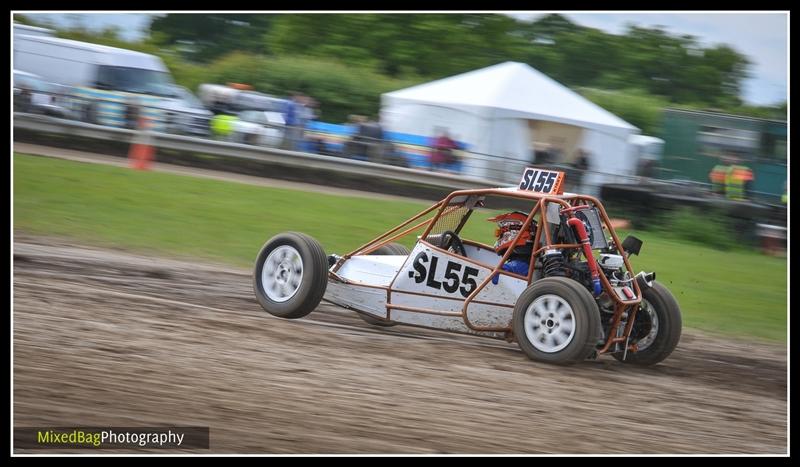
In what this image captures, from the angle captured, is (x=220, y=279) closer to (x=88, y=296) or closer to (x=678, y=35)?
(x=88, y=296)

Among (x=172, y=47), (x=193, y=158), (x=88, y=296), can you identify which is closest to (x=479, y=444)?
(x=88, y=296)

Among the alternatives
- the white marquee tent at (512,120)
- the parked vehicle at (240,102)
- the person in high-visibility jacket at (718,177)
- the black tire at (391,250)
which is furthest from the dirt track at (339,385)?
the parked vehicle at (240,102)

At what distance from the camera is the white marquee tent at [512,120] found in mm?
17812

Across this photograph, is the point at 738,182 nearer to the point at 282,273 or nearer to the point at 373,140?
the point at 373,140

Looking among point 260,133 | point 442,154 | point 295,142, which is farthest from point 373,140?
point 260,133

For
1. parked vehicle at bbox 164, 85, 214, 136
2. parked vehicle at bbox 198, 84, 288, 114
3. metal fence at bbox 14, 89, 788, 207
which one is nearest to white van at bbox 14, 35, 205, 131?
parked vehicle at bbox 164, 85, 214, 136

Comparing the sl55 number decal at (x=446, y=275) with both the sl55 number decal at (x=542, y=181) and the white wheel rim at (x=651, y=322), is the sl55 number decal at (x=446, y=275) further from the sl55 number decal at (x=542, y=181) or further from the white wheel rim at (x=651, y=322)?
the white wheel rim at (x=651, y=322)

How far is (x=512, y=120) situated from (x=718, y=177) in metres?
3.93

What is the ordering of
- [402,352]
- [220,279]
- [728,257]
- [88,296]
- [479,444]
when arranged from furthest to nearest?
1. [728,257]
2. [220,279]
3. [88,296]
4. [402,352]
5. [479,444]

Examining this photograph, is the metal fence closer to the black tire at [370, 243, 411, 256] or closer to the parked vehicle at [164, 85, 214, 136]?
the parked vehicle at [164, 85, 214, 136]

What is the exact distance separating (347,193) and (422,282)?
826cm

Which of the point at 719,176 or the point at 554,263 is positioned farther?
the point at 719,176

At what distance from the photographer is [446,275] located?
7.76m

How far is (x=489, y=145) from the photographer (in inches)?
699
